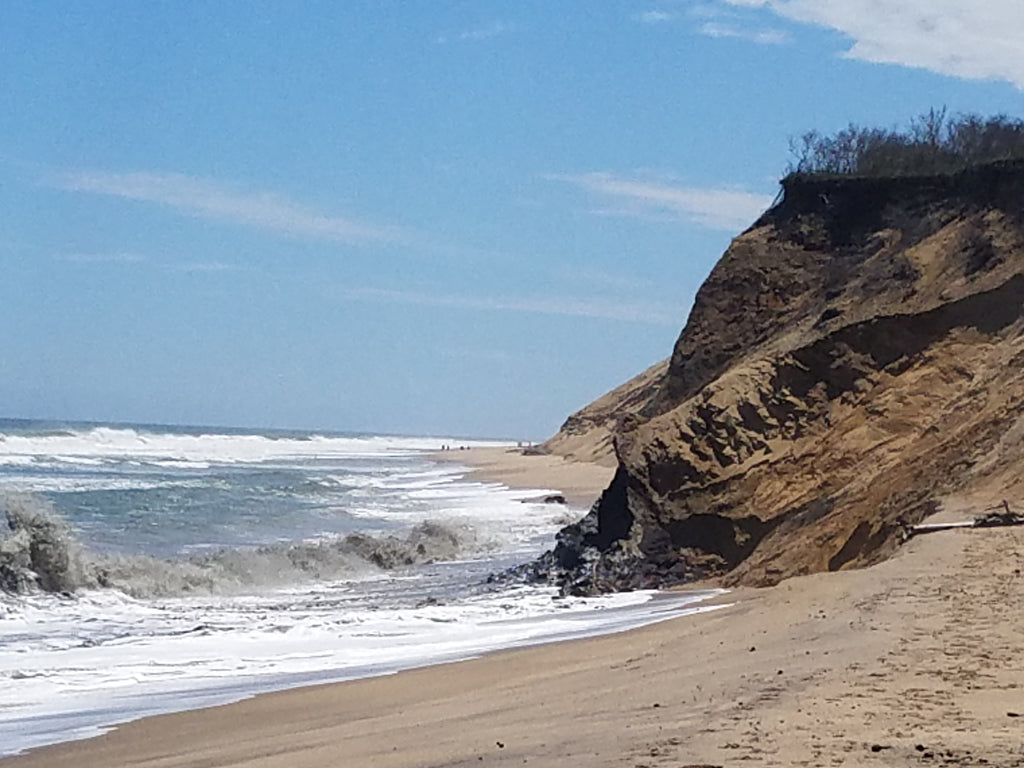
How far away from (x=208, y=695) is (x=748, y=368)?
31.8 feet

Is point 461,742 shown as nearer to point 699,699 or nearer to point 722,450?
point 699,699

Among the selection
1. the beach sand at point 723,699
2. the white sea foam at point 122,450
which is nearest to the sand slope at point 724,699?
the beach sand at point 723,699

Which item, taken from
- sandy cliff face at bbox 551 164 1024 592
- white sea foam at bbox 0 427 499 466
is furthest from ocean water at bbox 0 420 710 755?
white sea foam at bbox 0 427 499 466

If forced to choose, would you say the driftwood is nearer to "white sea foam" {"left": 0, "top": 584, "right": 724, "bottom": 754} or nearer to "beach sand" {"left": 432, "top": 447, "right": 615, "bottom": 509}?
"white sea foam" {"left": 0, "top": 584, "right": 724, "bottom": 754}

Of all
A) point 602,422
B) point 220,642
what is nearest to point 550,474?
point 602,422

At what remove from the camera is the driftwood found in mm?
12434

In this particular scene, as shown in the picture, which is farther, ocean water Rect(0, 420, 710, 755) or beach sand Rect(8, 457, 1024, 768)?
ocean water Rect(0, 420, 710, 755)

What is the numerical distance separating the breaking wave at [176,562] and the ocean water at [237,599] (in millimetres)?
39

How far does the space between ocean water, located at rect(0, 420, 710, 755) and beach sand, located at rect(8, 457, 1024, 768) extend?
1.08 meters

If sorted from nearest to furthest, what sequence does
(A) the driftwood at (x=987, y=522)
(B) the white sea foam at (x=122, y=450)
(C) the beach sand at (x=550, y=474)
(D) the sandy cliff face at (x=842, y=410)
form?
(A) the driftwood at (x=987, y=522), (D) the sandy cliff face at (x=842, y=410), (C) the beach sand at (x=550, y=474), (B) the white sea foam at (x=122, y=450)

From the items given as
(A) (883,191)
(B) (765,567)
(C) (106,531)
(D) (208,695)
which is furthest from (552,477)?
(D) (208,695)

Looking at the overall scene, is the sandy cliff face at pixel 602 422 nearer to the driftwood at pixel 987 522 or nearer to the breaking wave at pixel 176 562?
the breaking wave at pixel 176 562

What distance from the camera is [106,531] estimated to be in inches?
1091

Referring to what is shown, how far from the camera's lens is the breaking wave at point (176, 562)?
19500mm
